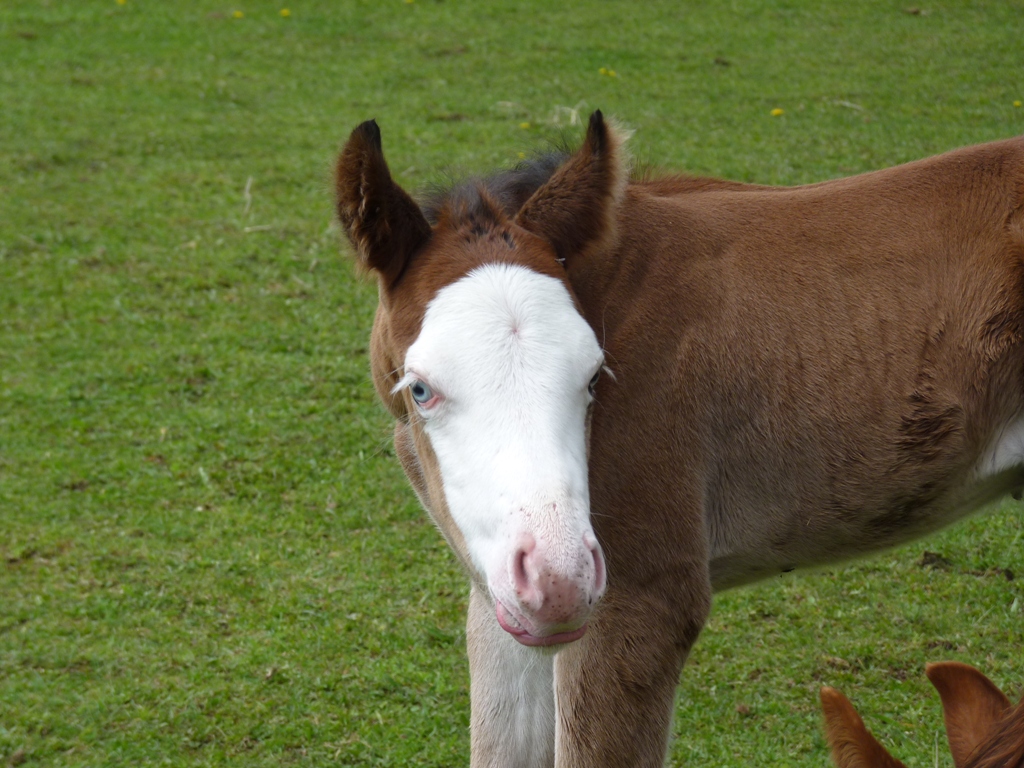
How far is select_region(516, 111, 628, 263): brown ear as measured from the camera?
2.69 metres

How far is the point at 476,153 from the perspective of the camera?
8.60m

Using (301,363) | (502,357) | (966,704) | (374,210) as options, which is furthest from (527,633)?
(301,363)

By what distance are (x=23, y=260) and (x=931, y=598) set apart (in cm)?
591

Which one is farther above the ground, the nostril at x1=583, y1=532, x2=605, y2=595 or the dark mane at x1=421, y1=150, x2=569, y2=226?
the dark mane at x1=421, y1=150, x2=569, y2=226

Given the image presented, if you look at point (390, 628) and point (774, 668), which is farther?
point (390, 628)

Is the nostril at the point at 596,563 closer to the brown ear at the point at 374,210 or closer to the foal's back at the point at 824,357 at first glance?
the foal's back at the point at 824,357

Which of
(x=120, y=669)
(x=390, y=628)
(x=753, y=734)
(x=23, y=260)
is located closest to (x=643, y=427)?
(x=753, y=734)

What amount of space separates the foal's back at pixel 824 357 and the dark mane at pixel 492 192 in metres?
0.25

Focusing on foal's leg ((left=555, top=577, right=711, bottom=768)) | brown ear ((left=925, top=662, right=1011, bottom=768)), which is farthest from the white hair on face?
brown ear ((left=925, top=662, right=1011, bottom=768))

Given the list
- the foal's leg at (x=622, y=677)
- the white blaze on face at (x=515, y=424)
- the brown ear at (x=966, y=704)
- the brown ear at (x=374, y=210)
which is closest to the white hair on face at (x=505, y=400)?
the white blaze on face at (x=515, y=424)

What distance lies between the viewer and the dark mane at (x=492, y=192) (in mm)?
2697

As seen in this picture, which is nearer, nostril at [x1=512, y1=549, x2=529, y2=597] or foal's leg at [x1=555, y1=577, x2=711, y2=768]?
nostril at [x1=512, y1=549, x2=529, y2=597]

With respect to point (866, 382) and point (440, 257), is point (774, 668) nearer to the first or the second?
point (866, 382)

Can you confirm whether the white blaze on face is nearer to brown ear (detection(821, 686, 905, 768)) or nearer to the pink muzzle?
the pink muzzle
